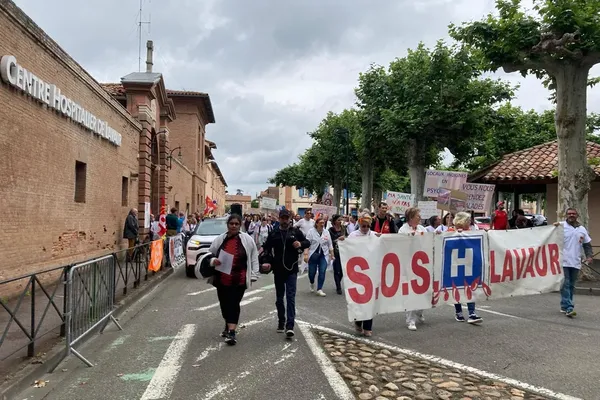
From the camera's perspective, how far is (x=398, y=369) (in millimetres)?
5488

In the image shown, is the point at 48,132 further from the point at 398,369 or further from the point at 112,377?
the point at 398,369

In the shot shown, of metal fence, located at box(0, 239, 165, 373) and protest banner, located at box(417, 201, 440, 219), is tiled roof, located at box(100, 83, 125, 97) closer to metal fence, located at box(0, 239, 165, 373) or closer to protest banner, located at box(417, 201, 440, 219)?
protest banner, located at box(417, 201, 440, 219)

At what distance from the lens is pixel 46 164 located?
11.2m

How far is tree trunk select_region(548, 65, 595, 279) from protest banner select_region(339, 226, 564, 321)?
5.03m

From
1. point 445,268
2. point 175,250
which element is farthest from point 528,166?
point 445,268

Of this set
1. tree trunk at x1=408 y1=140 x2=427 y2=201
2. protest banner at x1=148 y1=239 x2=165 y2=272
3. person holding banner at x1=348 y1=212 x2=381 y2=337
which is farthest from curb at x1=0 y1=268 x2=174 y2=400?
tree trunk at x1=408 y1=140 x2=427 y2=201

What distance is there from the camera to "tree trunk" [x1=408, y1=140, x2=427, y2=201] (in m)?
Answer: 24.6

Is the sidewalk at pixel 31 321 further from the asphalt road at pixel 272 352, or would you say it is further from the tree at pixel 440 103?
the tree at pixel 440 103

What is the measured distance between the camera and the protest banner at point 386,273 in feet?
22.6


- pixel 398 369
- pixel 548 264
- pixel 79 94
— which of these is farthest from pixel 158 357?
pixel 79 94

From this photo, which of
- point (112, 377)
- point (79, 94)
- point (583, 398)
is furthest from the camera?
point (79, 94)

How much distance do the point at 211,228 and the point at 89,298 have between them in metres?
8.86

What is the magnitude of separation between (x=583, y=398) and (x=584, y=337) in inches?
107

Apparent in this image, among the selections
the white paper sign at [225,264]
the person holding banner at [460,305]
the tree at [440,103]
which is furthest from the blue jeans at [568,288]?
the tree at [440,103]
